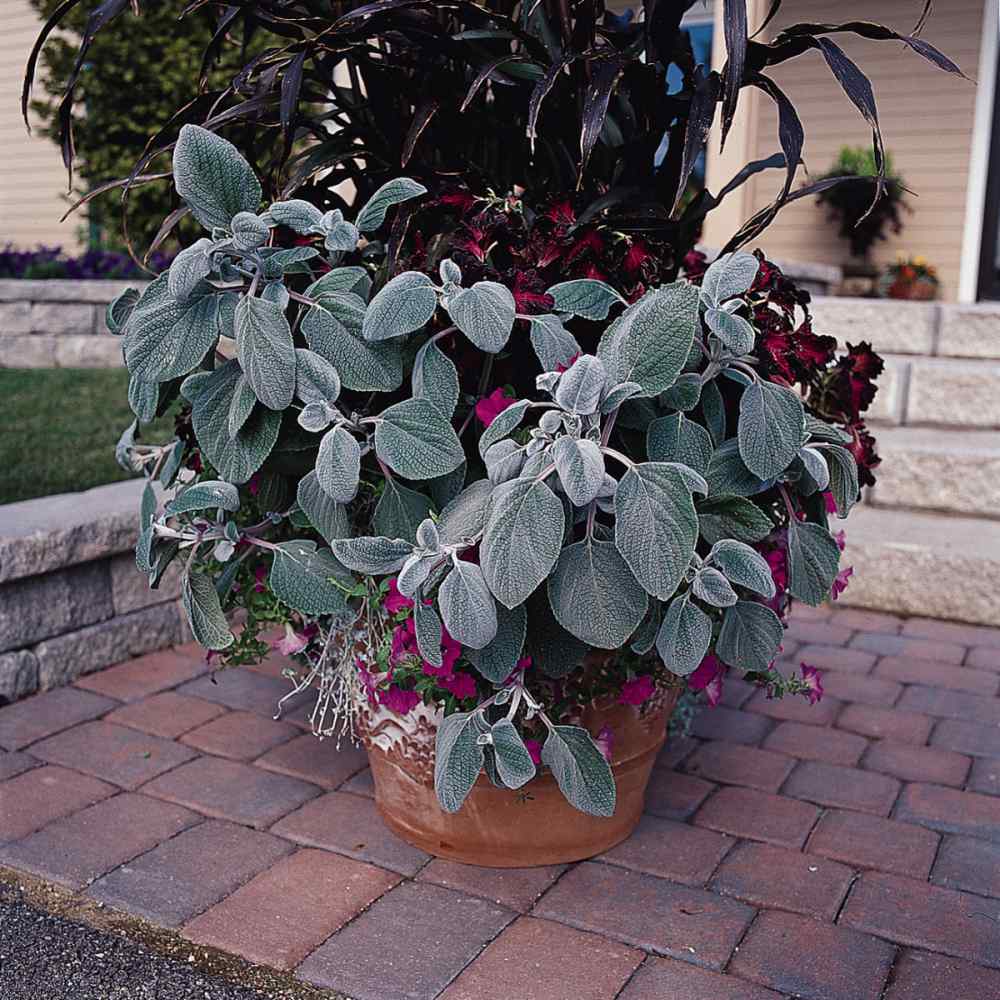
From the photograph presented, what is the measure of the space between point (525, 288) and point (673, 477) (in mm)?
365

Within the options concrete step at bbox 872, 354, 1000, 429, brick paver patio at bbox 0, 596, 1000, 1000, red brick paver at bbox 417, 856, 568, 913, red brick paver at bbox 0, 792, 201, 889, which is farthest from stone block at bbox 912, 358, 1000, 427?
Result: red brick paver at bbox 0, 792, 201, 889

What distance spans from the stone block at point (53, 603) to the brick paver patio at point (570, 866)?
0.13 metres

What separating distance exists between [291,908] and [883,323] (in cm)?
302

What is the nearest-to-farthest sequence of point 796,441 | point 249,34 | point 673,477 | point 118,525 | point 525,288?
point 673,477 < point 796,441 < point 525,288 < point 249,34 < point 118,525

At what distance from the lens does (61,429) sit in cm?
336

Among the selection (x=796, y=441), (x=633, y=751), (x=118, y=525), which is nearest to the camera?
(x=796, y=441)

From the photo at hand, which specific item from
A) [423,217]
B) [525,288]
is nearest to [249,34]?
[423,217]

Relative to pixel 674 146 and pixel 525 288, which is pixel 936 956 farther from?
pixel 674 146

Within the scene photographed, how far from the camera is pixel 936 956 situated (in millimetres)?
1471

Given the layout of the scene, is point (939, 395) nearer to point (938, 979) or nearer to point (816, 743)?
point (816, 743)

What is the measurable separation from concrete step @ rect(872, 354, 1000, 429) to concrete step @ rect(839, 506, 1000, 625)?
51 centimetres

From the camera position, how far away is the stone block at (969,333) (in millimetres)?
3732

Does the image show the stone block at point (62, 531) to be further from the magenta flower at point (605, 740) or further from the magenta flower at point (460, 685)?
the magenta flower at point (605, 740)

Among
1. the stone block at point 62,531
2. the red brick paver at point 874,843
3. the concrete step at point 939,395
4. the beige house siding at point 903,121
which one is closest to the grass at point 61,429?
the stone block at point 62,531
